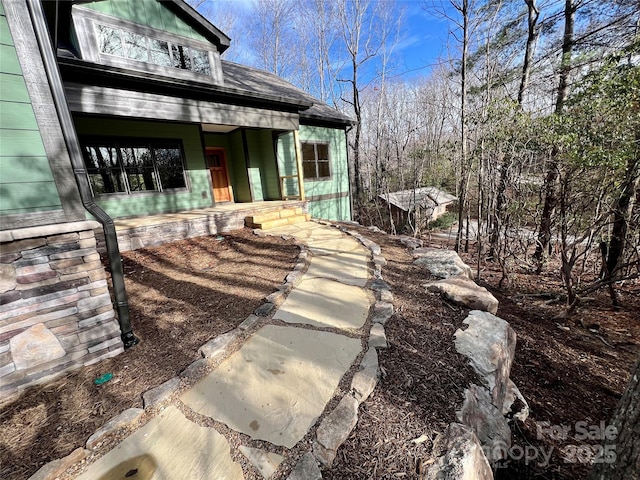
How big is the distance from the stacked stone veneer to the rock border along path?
97 cm

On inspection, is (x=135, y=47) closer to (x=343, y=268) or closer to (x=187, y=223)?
(x=187, y=223)

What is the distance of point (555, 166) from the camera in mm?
4719

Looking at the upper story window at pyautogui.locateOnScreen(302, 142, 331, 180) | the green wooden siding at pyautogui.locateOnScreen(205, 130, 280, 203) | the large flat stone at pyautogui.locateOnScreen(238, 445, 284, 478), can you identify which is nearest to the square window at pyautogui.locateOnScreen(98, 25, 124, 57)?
the green wooden siding at pyautogui.locateOnScreen(205, 130, 280, 203)

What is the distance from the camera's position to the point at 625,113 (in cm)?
374

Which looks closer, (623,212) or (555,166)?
(623,212)

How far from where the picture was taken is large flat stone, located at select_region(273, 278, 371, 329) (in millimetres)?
2641

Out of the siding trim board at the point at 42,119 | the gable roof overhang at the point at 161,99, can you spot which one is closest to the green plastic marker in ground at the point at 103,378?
the siding trim board at the point at 42,119

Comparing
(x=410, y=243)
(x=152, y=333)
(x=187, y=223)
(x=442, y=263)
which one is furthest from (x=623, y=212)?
(x=187, y=223)

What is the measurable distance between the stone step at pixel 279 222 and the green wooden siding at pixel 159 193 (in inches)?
78.3

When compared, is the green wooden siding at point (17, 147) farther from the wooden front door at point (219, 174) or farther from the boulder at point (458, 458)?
the wooden front door at point (219, 174)

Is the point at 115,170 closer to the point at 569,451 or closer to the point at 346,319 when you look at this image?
the point at 346,319

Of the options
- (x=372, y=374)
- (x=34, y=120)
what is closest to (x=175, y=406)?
(x=372, y=374)

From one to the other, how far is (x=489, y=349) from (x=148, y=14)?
8.19 m

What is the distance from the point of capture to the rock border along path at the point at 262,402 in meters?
1.40
